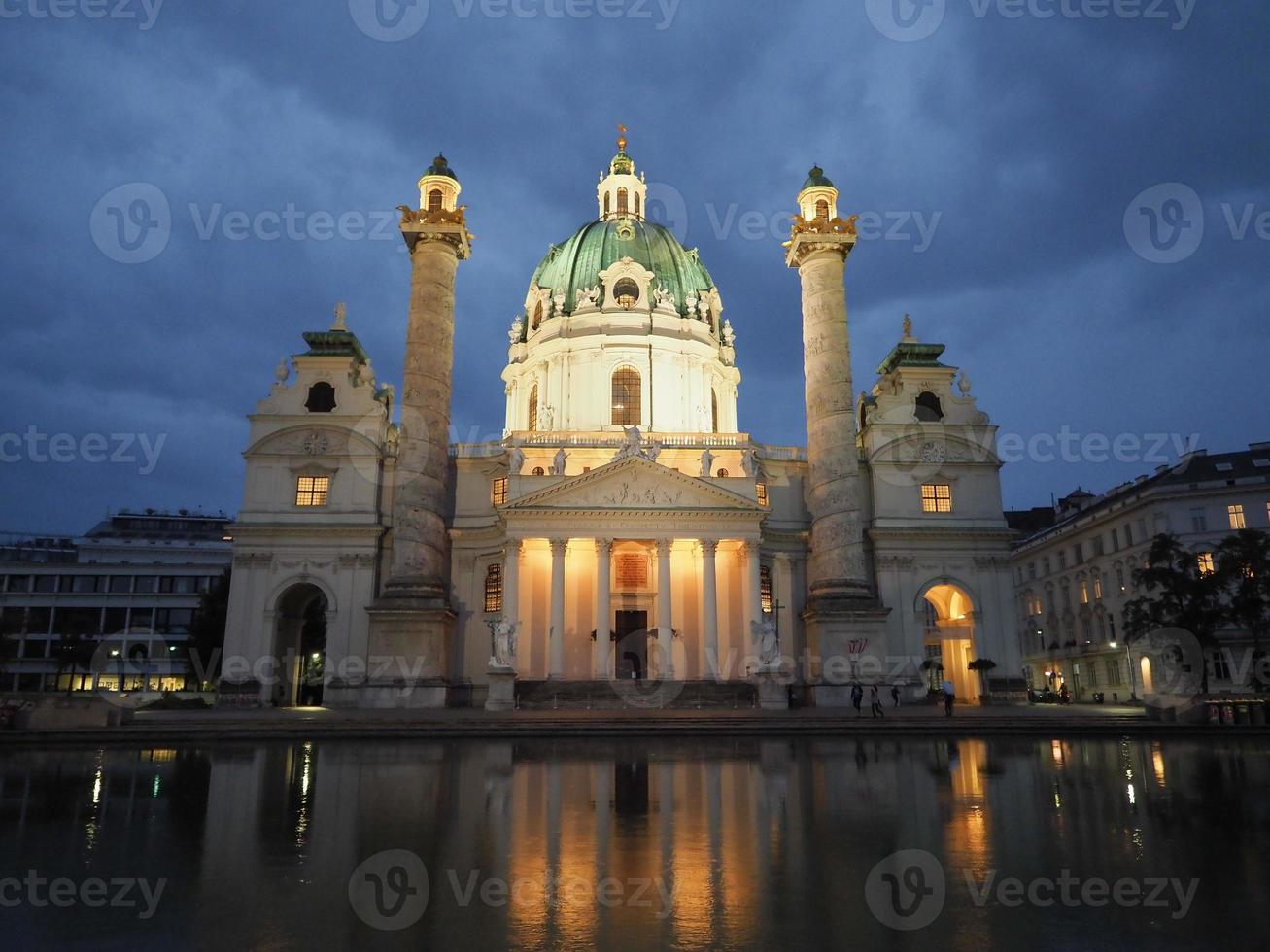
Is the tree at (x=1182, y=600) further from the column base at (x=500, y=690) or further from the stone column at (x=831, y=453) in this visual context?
the column base at (x=500, y=690)

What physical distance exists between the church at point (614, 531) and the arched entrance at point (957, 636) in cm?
20

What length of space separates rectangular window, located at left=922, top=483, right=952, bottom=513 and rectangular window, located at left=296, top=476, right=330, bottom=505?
33.6m

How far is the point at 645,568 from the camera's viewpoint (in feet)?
152

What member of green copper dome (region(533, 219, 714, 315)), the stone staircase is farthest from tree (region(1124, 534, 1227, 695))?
green copper dome (region(533, 219, 714, 315))

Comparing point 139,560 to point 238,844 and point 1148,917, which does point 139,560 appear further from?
point 1148,917

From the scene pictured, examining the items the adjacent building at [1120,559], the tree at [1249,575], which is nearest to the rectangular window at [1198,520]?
the adjacent building at [1120,559]

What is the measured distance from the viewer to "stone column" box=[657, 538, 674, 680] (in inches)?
1596

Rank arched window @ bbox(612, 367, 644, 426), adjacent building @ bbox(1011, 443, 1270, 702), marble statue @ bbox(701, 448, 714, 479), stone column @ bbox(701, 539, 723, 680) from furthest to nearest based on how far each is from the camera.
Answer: arched window @ bbox(612, 367, 644, 426) < adjacent building @ bbox(1011, 443, 1270, 702) < marble statue @ bbox(701, 448, 714, 479) < stone column @ bbox(701, 539, 723, 680)

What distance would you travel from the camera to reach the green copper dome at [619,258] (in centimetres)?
5788

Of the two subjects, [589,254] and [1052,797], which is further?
[589,254]

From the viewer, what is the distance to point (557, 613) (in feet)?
136

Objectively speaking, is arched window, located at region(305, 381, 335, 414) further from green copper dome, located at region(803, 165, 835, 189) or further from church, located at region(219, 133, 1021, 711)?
green copper dome, located at region(803, 165, 835, 189)

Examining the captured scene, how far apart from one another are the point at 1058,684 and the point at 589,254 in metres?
44.6

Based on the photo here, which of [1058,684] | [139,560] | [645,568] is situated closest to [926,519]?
[645,568]
